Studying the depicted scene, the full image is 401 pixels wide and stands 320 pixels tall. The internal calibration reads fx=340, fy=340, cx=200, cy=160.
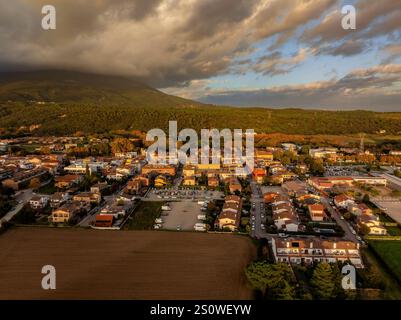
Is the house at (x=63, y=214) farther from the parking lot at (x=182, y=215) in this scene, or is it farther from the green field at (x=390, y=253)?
the green field at (x=390, y=253)

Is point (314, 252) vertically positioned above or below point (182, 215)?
below

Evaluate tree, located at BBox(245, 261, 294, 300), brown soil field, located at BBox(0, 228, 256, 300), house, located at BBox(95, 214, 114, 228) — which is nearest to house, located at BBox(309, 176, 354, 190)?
brown soil field, located at BBox(0, 228, 256, 300)

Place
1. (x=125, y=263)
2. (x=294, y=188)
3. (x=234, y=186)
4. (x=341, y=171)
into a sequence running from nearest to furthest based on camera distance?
1. (x=125, y=263)
2. (x=294, y=188)
3. (x=234, y=186)
4. (x=341, y=171)

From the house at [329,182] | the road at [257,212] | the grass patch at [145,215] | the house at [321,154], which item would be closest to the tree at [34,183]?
the grass patch at [145,215]

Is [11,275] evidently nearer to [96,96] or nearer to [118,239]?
[118,239]

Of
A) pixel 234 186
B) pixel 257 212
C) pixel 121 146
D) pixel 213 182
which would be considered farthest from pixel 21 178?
pixel 257 212

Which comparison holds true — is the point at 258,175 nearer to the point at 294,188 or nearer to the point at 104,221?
the point at 294,188

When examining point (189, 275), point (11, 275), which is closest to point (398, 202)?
point (189, 275)
